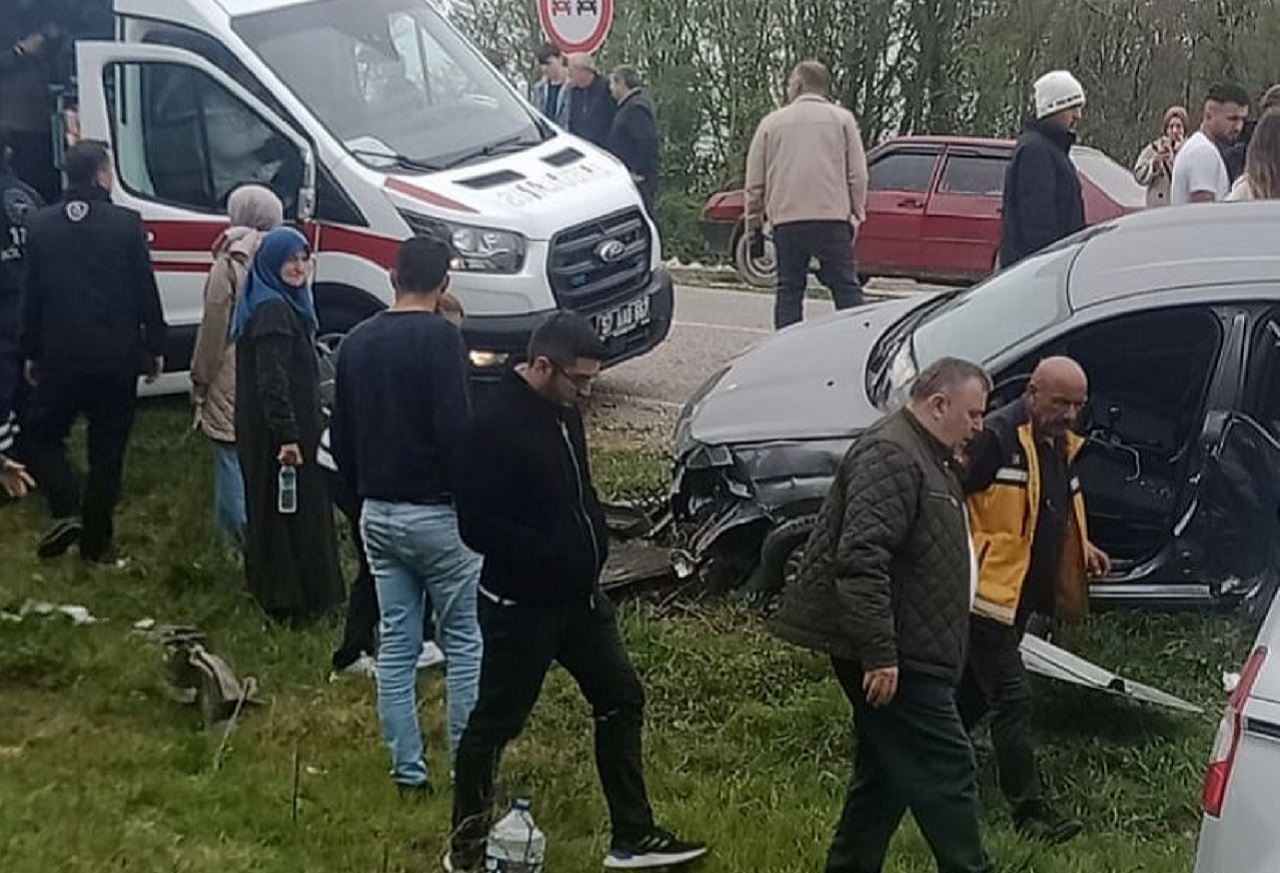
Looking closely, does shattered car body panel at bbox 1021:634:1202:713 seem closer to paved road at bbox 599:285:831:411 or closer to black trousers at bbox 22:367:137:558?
black trousers at bbox 22:367:137:558

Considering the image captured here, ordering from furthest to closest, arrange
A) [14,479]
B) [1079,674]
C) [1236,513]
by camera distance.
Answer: [14,479]
[1236,513]
[1079,674]

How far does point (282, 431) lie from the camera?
279 inches

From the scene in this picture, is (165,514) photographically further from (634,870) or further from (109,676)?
(634,870)

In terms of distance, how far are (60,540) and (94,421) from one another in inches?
23.7

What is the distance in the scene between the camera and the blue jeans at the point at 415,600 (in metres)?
5.64

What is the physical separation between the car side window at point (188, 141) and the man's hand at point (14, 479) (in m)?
1.86

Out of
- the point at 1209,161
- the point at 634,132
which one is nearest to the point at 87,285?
the point at 1209,161

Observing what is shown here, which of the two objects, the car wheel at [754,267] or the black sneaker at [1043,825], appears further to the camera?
the car wheel at [754,267]

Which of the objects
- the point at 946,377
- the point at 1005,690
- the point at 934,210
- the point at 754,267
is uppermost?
the point at 946,377

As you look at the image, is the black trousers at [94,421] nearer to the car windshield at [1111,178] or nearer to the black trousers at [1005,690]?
the black trousers at [1005,690]

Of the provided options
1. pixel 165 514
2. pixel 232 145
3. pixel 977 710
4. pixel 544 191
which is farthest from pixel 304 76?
pixel 977 710

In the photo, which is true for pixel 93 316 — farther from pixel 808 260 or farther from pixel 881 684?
pixel 808 260

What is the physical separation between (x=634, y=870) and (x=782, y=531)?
1.92 metres

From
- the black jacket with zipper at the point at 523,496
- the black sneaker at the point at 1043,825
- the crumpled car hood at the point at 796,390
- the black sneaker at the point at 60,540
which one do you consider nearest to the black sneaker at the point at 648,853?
the black jacket with zipper at the point at 523,496
